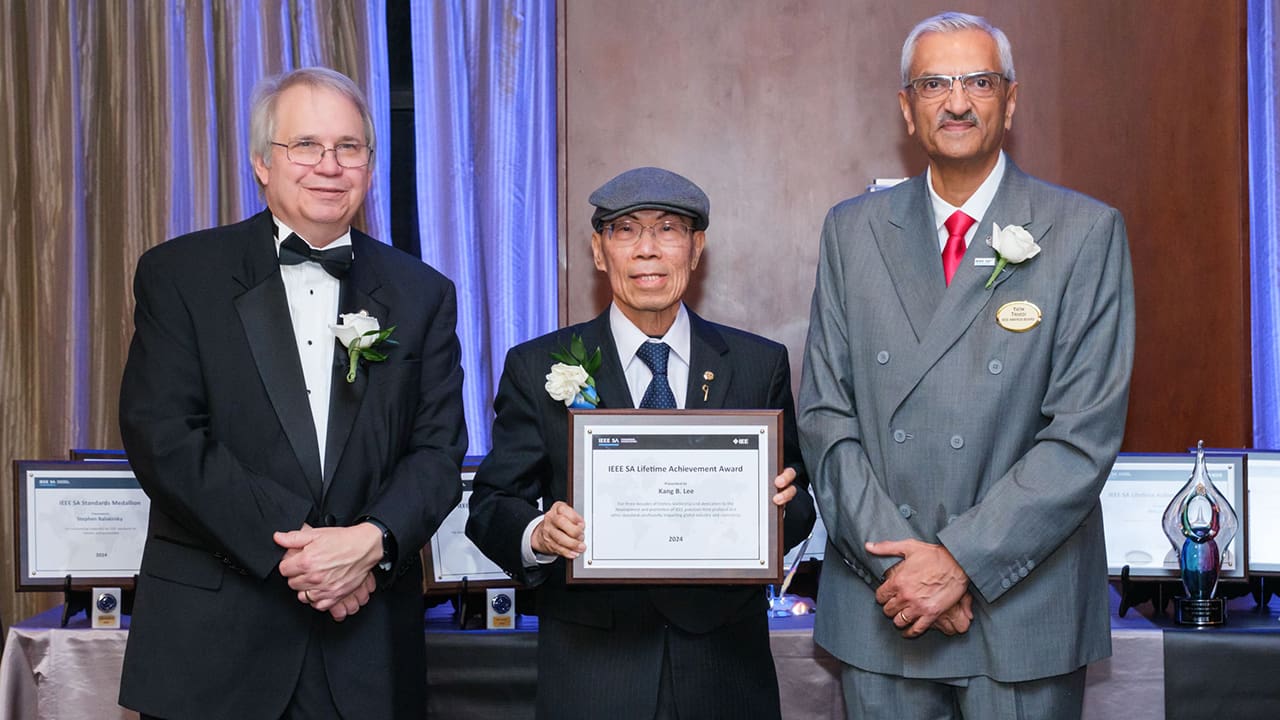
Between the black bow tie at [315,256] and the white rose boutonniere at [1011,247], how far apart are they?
4.21 ft

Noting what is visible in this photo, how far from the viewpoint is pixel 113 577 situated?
3113mm

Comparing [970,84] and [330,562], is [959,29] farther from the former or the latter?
[330,562]

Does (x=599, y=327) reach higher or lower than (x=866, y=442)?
higher

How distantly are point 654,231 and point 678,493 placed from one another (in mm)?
566

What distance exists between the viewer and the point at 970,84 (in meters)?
2.44

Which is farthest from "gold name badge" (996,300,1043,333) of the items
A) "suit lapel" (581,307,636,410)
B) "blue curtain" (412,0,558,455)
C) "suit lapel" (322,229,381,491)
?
"blue curtain" (412,0,558,455)

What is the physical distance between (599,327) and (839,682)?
3.75 feet

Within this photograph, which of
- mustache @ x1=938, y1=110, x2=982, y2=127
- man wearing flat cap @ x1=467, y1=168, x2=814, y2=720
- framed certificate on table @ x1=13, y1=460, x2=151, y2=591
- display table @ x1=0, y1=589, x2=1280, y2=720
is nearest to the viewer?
man wearing flat cap @ x1=467, y1=168, x2=814, y2=720

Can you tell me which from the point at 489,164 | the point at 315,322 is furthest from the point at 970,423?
the point at 489,164

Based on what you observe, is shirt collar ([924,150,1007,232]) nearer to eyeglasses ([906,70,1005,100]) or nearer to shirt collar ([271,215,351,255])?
eyeglasses ([906,70,1005,100])

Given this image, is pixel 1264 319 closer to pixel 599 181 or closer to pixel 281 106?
pixel 599 181

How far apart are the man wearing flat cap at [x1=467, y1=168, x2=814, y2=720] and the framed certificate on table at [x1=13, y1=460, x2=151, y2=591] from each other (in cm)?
115

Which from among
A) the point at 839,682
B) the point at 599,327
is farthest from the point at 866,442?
the point at 839,682

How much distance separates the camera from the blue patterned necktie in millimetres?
2453
